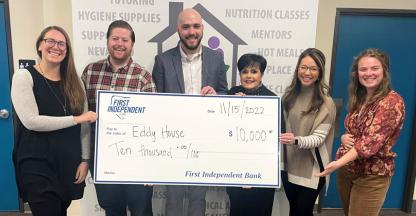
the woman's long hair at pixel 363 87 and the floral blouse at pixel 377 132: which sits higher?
the woman's long hair at pixel 363 87

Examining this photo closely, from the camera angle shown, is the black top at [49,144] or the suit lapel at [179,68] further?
the suit lapel at [179,68]

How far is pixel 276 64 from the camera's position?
8.50ft

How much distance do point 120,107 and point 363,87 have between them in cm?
151

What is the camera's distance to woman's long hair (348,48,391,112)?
178 cm

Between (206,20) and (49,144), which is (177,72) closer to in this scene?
(206,20)

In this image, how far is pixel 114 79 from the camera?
2.04 metres

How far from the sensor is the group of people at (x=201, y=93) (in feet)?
5.71

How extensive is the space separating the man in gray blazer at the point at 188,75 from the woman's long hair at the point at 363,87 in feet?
2.87

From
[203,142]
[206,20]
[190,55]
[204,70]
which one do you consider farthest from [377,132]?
[206,20]

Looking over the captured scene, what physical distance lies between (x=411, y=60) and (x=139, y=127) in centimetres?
288

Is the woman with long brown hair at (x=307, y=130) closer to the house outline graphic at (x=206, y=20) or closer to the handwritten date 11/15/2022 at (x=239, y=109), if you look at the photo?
the handwritten date 11/15/2022 at (x=239, y=109)

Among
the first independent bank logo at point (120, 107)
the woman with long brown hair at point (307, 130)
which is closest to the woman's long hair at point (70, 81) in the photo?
the first independent bank logo at point (120, 107)

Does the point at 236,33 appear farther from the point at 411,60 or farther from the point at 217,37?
the point at 411,60

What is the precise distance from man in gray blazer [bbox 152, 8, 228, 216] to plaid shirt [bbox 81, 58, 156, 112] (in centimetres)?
17
